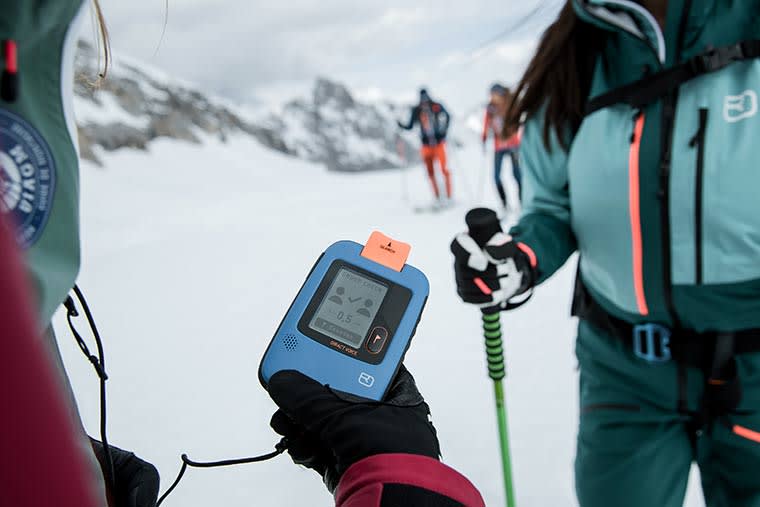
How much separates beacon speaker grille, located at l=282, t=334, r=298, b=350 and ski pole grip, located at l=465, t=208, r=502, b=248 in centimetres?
52

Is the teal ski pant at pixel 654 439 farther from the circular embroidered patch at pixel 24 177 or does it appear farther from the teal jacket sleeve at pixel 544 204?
the circular embroidered patch at pixel 24 177

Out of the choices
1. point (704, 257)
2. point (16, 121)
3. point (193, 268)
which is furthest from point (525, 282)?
point (193, 268)

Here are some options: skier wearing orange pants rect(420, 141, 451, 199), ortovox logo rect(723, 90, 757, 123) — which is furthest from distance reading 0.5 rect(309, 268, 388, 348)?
skier wearing orange pants rect(420, 141, 451, 199)

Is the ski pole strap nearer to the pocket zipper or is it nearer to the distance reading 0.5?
the pocket zipper

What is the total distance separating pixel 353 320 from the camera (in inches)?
26.0

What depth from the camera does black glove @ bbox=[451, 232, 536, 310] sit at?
1041 millimetres

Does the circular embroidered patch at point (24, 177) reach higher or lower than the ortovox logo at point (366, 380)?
higher

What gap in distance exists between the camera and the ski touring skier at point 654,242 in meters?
0.84

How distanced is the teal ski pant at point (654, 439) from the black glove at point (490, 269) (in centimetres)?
20

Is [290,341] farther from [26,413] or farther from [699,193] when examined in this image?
[699,193]

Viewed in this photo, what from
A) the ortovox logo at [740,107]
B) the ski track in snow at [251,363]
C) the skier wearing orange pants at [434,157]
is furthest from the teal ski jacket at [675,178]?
the skier wearing orange pants at [434,157]

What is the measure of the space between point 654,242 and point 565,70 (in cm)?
40

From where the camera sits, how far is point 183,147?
40.9ft

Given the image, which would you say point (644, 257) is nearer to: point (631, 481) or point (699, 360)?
point (699, 360)
